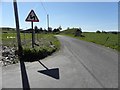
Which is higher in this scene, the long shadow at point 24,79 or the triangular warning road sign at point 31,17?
the triangular warning road sign at point 31,17

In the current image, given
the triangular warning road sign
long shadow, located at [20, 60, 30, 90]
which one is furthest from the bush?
long shadow, located at [20, 60, 30, 90]

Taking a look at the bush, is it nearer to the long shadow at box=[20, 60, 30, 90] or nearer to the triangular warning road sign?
the triangular warning road sign

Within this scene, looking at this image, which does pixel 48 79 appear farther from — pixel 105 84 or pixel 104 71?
pixel 104 71

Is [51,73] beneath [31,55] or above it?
beneath

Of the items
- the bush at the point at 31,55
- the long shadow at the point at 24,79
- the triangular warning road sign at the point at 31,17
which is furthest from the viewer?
the triangular warning road sign at the point at 31,17

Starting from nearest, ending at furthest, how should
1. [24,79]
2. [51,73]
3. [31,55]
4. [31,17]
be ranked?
[24,79] → [51,73] → [31,55] → [31,17]

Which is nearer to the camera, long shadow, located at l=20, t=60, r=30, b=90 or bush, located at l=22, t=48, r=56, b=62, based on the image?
long shadow, located at l=20, t=60, r=30, b=90

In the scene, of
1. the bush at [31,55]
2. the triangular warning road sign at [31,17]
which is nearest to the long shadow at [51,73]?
the bush at [31,55]

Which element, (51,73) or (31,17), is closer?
(51,73)

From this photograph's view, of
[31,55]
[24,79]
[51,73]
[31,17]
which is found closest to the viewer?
[24,79]

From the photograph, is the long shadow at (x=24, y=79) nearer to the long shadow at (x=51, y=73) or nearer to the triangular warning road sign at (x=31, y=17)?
the long shadow at (x=51, y=73)

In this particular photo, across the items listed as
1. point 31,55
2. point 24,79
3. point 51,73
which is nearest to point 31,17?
point 31,55

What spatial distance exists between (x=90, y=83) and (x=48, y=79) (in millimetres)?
1481

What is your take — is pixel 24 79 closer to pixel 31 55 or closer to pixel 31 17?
pixel 31 55
